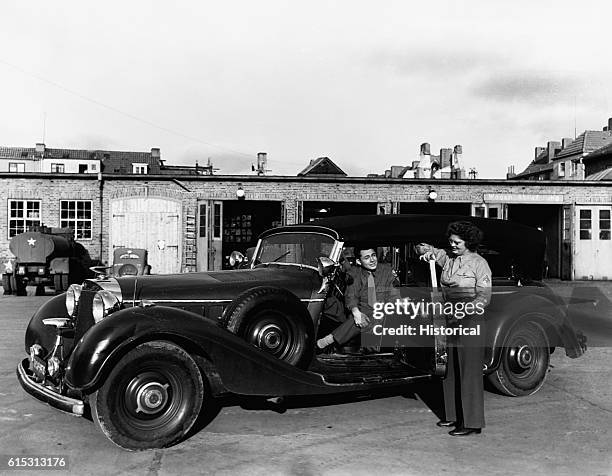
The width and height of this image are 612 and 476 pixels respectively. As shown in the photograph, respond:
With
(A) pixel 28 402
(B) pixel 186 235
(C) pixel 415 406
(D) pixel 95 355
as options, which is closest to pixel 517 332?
(C) pixel 415 406

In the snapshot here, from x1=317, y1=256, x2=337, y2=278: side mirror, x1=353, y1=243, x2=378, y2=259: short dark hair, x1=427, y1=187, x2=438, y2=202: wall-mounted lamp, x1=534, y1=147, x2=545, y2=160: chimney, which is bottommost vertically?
x1=317, y1=256, x2=337, y2=278: side mirror

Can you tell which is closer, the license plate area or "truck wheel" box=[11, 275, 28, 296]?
the license plate area

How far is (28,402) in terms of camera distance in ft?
18.6

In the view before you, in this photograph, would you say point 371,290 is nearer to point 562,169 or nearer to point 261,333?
point 261,333

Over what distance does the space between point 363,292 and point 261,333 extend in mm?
1131

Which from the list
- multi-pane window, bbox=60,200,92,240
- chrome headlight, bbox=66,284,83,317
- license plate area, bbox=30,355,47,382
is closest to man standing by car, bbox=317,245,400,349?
chrome headlight, bbox=66,284,83,317

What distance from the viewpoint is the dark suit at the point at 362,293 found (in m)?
5.60

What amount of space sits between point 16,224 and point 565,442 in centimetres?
2107

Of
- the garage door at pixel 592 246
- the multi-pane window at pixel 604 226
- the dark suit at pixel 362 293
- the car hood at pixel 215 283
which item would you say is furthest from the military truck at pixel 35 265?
the multi-pane window at pixel 604 226

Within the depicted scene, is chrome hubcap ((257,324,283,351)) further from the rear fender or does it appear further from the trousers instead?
the rear fender

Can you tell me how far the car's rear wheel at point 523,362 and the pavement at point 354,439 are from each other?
120 mm

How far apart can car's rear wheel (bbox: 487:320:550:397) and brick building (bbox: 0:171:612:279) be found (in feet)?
51.7

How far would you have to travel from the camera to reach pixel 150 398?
4.42 metres

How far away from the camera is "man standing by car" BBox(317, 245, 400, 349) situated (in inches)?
220
